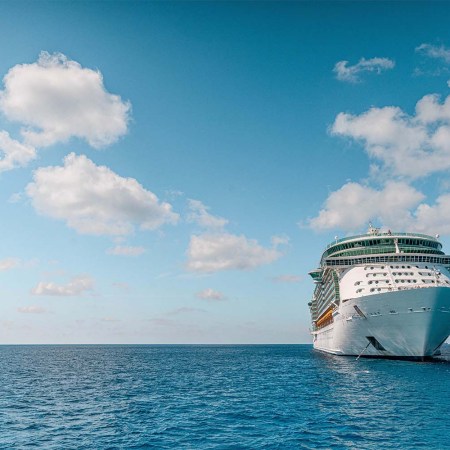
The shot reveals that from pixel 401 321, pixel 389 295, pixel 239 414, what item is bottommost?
pixel 239 414

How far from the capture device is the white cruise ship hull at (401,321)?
55938 mm

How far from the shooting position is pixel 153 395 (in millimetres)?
44531

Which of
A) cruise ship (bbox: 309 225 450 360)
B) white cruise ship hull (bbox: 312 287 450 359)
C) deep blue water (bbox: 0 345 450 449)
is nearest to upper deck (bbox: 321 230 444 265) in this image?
cruise ship (bbox: 309 225 450 360)

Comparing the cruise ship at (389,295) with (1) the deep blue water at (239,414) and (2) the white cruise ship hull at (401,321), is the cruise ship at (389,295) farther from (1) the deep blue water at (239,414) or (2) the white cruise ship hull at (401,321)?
(1) the deep blue water at (239,414)

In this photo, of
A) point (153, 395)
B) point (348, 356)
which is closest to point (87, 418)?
point (153, 395)

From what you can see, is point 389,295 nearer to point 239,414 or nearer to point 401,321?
point 401,321

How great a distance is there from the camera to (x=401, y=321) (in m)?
58.5

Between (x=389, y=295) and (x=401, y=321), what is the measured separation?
424cm

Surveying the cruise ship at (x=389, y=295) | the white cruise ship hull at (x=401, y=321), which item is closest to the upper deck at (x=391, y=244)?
the cruise ship at (x=389, y=295)

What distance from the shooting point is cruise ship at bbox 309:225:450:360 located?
56906 millimetres

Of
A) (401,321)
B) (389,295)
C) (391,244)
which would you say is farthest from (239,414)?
(391,244)

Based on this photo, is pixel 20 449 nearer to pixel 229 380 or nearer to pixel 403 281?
pixel 229 380

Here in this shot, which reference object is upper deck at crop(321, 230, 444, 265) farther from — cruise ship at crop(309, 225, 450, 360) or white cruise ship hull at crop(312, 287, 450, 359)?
white cruise ship hull at crop(312, 287, 450, 359)

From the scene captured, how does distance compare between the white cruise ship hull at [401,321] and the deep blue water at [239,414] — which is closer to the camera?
the deep blue water at [239,414]
